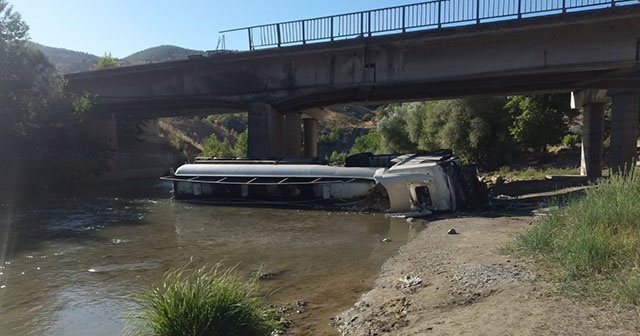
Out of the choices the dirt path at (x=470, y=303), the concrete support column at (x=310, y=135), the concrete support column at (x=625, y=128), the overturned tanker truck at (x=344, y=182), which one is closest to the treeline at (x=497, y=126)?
the concrete support column at (x=625, y=128)

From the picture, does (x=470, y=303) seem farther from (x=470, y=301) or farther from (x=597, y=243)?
(x=597, y=243)

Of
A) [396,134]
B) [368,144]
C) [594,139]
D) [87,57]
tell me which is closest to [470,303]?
[594,139]

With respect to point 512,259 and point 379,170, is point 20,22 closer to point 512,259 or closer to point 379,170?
point 379,170

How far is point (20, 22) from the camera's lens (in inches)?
1076

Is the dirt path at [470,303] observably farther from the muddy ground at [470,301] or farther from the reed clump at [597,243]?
the reed clump at [597,243]

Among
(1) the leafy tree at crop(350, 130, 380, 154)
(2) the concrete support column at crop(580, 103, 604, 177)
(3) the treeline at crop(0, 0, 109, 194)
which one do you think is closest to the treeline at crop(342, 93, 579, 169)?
(2) the concrete support column at crop(580, 103, 604, 177)

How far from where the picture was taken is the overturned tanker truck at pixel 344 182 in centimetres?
1589

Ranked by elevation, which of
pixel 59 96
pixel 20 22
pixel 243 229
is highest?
pixel 20 22

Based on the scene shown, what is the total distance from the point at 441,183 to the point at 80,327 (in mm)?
12609

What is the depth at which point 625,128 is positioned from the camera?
20.7 meters

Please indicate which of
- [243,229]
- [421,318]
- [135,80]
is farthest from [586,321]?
[135,80]

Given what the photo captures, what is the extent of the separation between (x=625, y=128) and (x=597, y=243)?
62.2ft

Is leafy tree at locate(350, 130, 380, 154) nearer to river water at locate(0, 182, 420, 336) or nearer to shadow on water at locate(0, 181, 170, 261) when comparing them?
shadow on water at locate(0, 181, 170, 261)

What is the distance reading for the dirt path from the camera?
4230mm
